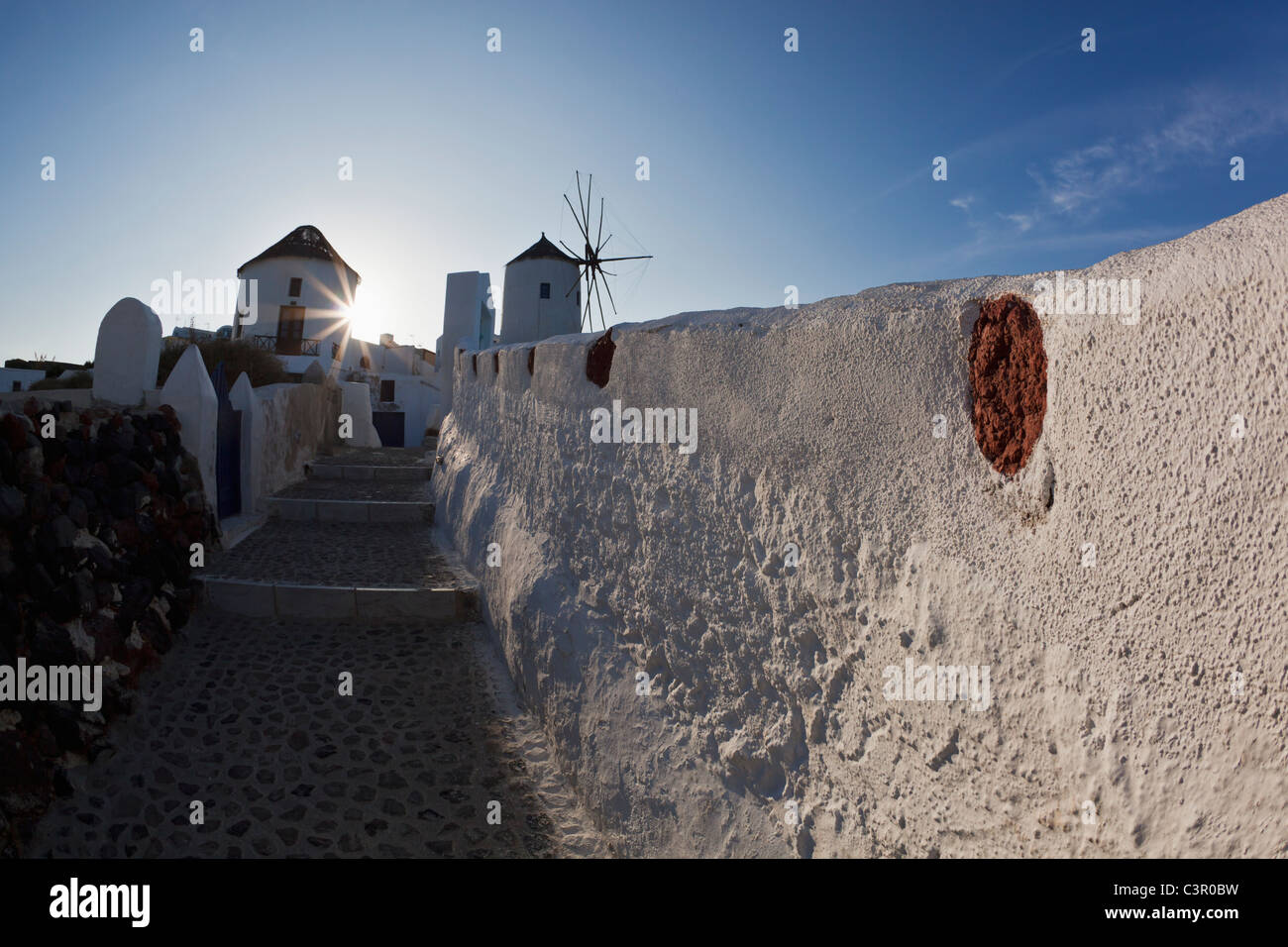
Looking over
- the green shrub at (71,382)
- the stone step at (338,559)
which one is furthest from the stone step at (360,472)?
the green shrub at (71,382)

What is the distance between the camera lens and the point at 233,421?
20.7 feet

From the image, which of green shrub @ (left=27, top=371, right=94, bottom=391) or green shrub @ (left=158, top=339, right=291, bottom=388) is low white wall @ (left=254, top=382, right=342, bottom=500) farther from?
green shrub @ (left=27, top=371, right=94, bottom=391)

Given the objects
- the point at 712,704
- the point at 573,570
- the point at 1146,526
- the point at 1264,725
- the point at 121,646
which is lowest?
the point at 121,646

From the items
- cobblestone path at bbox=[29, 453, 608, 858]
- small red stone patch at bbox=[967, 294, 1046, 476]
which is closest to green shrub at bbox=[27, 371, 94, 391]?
cobblestone path at bbox=[29, 453, 608, 858]

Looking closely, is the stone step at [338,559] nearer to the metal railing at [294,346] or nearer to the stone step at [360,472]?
the stone step at [360,472]

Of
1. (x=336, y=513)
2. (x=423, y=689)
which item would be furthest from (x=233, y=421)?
(x=423, y=689)

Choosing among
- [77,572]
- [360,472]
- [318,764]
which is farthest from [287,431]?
[318,764]

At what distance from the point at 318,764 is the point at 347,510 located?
4053mm

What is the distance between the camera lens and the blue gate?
5.92 m

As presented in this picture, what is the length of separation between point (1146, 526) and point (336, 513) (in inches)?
266

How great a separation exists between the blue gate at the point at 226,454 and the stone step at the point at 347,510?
1.44 feet

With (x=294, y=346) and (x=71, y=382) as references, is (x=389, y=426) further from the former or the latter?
(x=71, y=382)

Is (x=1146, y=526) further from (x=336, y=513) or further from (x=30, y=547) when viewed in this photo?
(x=336, y=513)

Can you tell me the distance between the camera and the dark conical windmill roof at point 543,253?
1509cm
